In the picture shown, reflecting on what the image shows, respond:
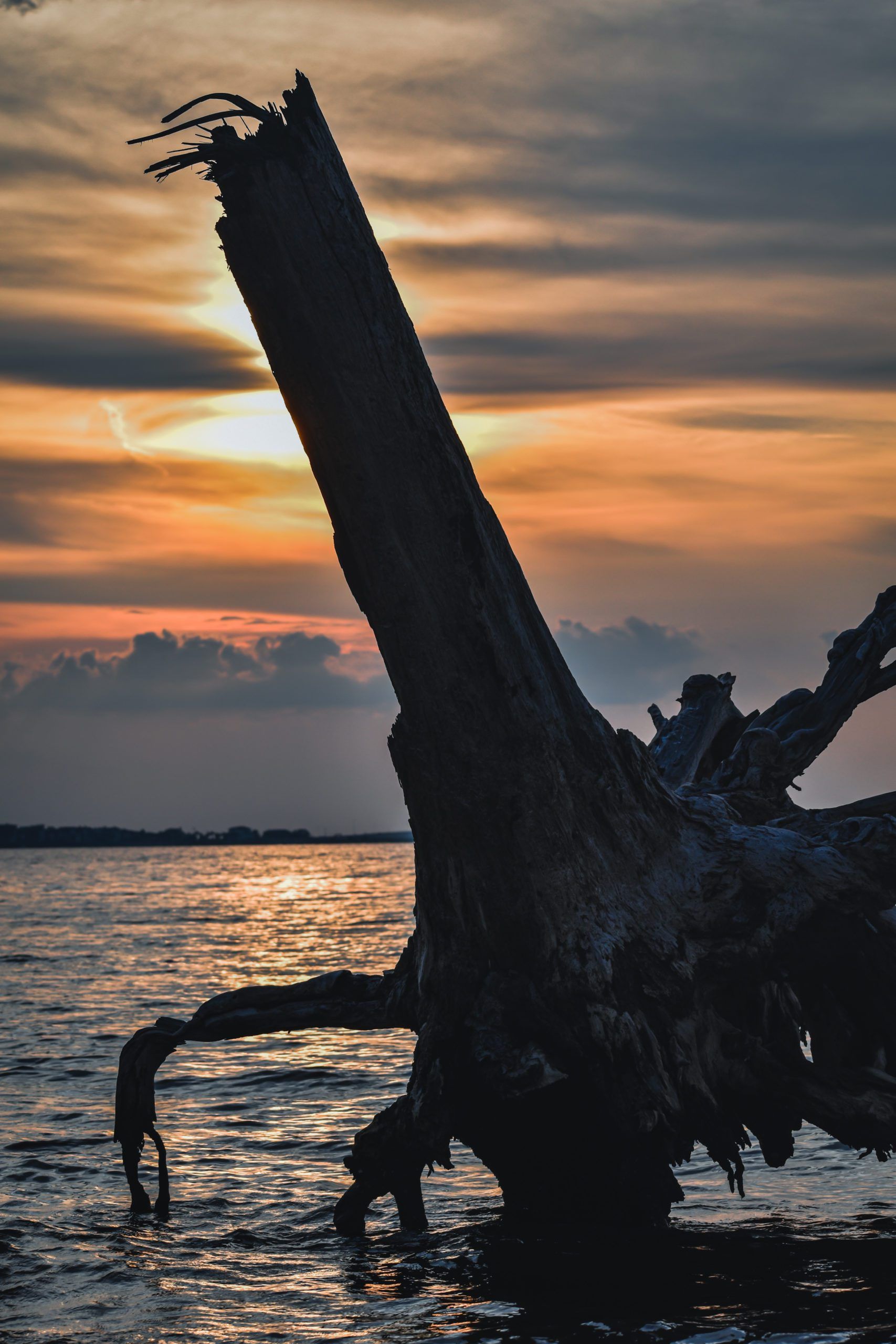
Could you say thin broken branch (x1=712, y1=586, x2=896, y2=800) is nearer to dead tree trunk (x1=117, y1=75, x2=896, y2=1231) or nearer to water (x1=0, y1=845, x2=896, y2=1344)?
dead tree trunk (x1=117, y1=75, x2=896, y2=1231)

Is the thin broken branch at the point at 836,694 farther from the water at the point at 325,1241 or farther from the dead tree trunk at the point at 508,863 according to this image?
the water at the point at 325,1241

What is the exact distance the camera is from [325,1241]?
870 centimetres

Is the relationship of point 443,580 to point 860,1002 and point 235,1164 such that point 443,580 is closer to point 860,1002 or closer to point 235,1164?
point 860,1002

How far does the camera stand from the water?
6.70 m

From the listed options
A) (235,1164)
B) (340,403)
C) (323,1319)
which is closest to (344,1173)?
(235,1164)

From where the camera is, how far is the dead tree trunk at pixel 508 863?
7.41m

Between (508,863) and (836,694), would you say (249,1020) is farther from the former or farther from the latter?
(836,694)

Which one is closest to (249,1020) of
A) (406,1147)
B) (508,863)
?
(406,1147)

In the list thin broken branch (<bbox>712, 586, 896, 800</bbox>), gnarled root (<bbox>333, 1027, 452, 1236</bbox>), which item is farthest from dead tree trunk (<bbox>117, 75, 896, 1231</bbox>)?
thin broken branch (<bbox>712, 586, 896, 800</bbox>)

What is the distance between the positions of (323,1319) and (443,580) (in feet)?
13.7

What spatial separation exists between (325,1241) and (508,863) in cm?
320

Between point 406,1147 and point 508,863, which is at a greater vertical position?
point 508,863

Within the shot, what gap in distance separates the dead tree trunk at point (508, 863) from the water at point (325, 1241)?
539 millimetres

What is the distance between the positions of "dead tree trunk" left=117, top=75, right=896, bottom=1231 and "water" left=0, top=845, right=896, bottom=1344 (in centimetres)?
54
